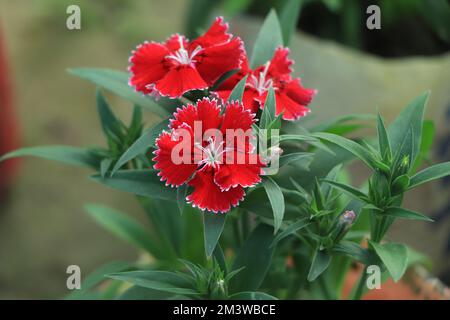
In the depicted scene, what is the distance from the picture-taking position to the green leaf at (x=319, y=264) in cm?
74

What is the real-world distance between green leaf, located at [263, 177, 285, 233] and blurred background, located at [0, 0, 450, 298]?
0.29m

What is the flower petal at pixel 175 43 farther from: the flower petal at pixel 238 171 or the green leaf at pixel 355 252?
the green leaf at pixel 355 252

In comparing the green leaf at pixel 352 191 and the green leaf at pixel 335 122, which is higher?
the green leaf at pixel 335 122

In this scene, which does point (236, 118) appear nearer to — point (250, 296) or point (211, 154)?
point (211, 154)

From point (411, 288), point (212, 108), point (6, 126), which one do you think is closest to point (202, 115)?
point (212, 108)

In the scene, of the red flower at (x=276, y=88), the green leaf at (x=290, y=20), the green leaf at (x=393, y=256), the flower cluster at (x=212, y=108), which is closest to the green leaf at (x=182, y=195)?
the flower cluster at (x=212, y=108)

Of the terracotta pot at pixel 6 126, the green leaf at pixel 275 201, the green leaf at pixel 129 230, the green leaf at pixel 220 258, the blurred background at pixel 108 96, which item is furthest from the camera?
the terracotta pot at pixel 6 126

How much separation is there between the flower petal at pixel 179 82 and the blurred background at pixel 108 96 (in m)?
0.27

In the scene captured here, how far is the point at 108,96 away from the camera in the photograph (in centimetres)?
218

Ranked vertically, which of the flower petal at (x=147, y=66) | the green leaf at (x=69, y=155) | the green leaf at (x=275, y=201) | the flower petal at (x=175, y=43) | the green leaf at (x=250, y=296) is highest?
the flower petal at (x=175, y=43)

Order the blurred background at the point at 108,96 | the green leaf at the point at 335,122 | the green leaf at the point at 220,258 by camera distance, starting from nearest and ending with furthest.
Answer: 1. the green leaf at the point at 220,258
2. the green leaf at the point at 335,122
3. the blurred background at the point at 108,96

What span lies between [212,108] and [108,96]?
59.9 inches

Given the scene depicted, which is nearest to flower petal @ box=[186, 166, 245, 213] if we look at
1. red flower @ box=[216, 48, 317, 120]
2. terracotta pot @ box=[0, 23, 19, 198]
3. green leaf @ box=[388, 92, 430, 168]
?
red flower @ box=[216, 48, 317, 120]

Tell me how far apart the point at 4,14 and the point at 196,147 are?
1883mm
